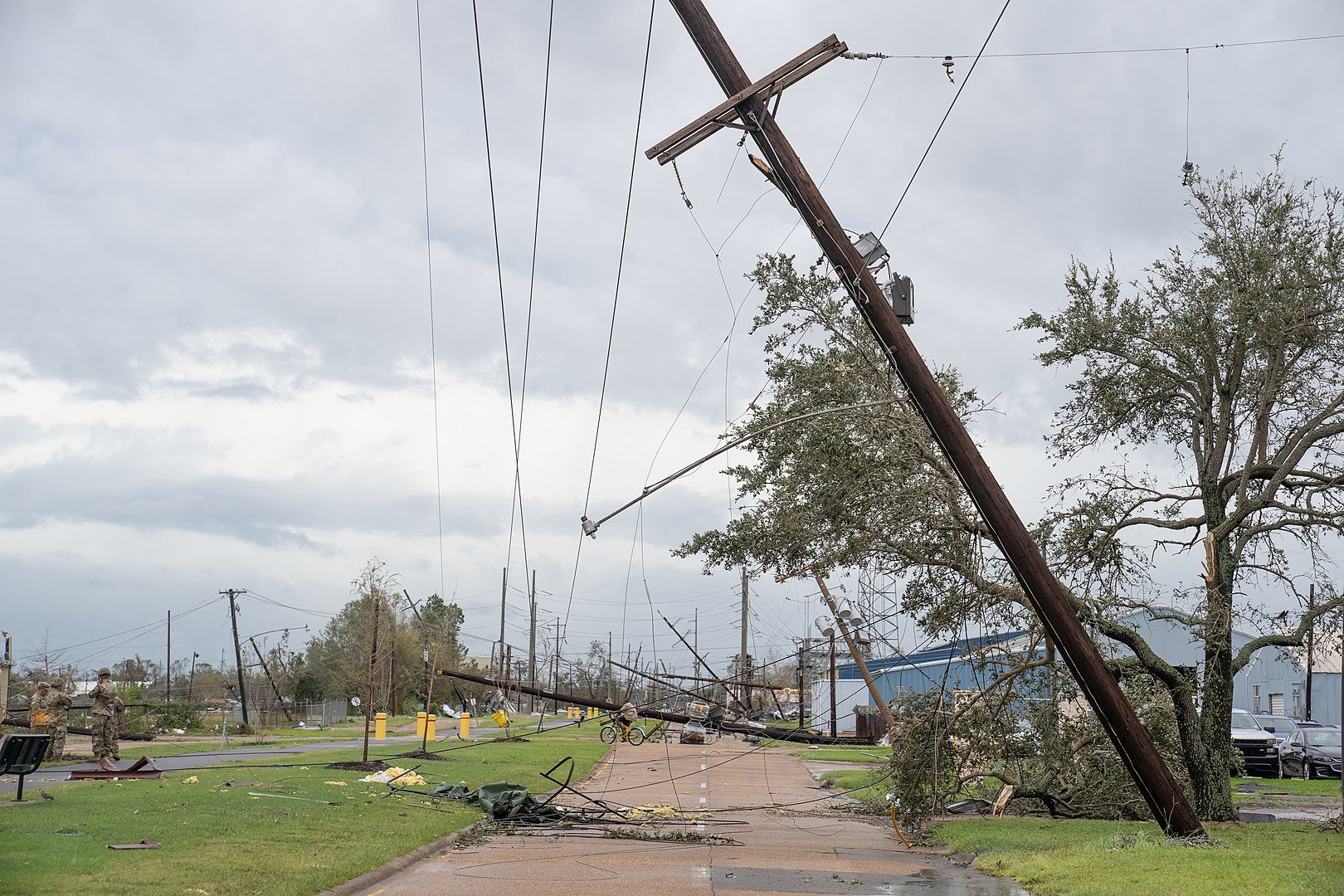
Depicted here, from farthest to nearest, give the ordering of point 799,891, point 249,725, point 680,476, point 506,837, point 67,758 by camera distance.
A: point 249,725 → point 67,758 → point 506,837 → point 680,476 → point 799,891

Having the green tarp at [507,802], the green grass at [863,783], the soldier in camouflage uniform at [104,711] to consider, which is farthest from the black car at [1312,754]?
the soldier in camouflage uniform at [104,711]

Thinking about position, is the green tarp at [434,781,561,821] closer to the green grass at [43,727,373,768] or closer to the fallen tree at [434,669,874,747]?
the fallen tree at [434,669,874,747]

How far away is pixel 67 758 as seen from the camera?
25.2m

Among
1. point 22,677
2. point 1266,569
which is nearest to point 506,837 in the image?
point 1266,569

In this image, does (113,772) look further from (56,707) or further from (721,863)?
(721,863)

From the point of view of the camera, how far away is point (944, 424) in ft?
43.4

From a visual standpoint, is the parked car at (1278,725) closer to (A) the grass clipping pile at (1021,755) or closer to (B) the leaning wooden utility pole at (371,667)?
(A) the grass clipping pile at (1021,755)

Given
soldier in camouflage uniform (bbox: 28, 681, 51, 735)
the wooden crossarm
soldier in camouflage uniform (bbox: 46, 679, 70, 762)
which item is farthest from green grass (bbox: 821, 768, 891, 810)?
soldier in camouflage uniform (bbox: 28, 681, 51, 735)

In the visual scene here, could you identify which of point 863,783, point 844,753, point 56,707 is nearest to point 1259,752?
point 863,783

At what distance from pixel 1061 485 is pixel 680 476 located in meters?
8.89

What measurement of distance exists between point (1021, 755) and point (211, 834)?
12.4 meters

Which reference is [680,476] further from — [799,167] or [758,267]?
[758,267]

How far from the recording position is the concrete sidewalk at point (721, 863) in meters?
11.2

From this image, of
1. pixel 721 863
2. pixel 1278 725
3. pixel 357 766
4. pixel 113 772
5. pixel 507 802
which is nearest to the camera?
pixel 721 863
